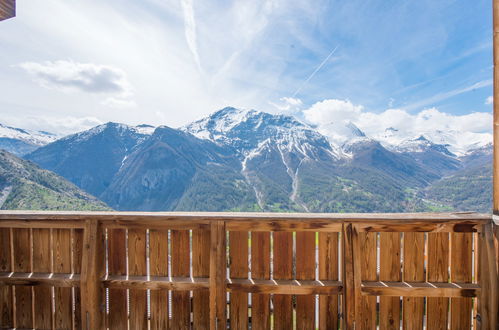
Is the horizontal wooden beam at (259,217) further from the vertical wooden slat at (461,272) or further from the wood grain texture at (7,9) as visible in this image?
the wood grain texture at (7,9)

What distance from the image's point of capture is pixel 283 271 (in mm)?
2732

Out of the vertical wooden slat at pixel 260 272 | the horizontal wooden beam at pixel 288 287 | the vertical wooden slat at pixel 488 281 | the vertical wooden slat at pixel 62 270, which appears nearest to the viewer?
the vertical wooden slat at pixel 488 281

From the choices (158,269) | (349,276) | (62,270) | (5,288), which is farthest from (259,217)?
(5,288)

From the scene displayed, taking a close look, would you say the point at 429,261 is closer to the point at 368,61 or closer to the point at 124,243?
the point at 124,243

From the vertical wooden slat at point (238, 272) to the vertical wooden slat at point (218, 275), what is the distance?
0.13 m

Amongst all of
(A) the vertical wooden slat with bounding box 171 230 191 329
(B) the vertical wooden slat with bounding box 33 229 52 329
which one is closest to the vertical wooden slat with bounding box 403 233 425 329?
(A) the vertical wooden slat with bounding box 171 230 191 329

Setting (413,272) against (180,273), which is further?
(180,273)

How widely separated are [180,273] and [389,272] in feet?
7.12

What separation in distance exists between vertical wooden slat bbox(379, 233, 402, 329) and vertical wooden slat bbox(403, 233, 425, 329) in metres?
0.08

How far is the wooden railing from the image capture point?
→ 2.57m

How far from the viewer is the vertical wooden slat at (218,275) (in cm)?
259

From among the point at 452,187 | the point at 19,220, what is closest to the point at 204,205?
the point at 19,220

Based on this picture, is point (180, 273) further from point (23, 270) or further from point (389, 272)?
point (389, 272)

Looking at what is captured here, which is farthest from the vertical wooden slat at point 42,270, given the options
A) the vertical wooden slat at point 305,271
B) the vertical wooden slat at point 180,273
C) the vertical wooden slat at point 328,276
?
the vertical wooden slat at point 328,276
